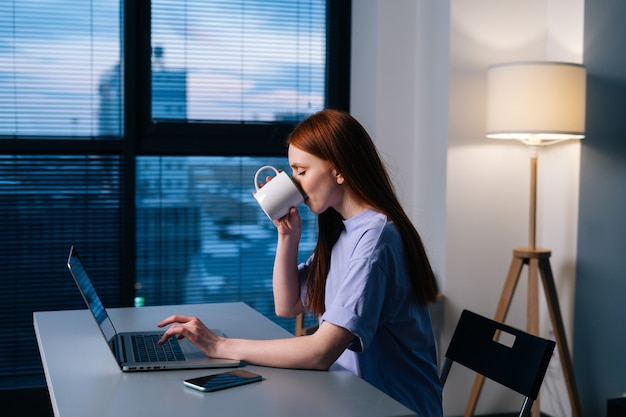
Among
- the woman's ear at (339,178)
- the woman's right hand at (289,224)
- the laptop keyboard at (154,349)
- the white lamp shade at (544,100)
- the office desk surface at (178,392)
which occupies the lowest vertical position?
the office desk surface at (178,392)

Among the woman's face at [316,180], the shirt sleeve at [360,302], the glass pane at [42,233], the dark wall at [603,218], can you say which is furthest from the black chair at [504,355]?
the glass pane at [42,233]

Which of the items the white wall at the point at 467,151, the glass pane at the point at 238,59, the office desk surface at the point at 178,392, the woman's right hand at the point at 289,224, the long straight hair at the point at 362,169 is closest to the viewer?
the office desk surface at the point at 178,392

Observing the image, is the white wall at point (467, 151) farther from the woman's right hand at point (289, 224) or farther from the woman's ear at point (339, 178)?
the woman's ear at point (339, 178)

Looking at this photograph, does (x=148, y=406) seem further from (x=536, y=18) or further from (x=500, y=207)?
(x=536, y=18)

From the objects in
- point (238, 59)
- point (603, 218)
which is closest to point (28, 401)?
point (238, 59)

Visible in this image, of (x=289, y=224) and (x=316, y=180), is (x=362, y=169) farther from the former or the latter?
(x=289, y=224)

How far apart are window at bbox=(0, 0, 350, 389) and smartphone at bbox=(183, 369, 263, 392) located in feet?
6.75

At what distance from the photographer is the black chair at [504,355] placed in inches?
65.7

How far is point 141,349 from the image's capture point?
1800 millimetres

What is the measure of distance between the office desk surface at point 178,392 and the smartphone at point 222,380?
0.01m

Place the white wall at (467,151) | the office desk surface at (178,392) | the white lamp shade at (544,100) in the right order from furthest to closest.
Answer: the white wall at (467,151) < the white lamp shade at (544,100) < the office desk surface at (178,392)

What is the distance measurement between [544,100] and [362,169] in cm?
141

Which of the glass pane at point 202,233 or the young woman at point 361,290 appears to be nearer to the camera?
the young woman at point 361,290

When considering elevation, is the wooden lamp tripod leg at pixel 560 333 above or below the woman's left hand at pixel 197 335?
below
